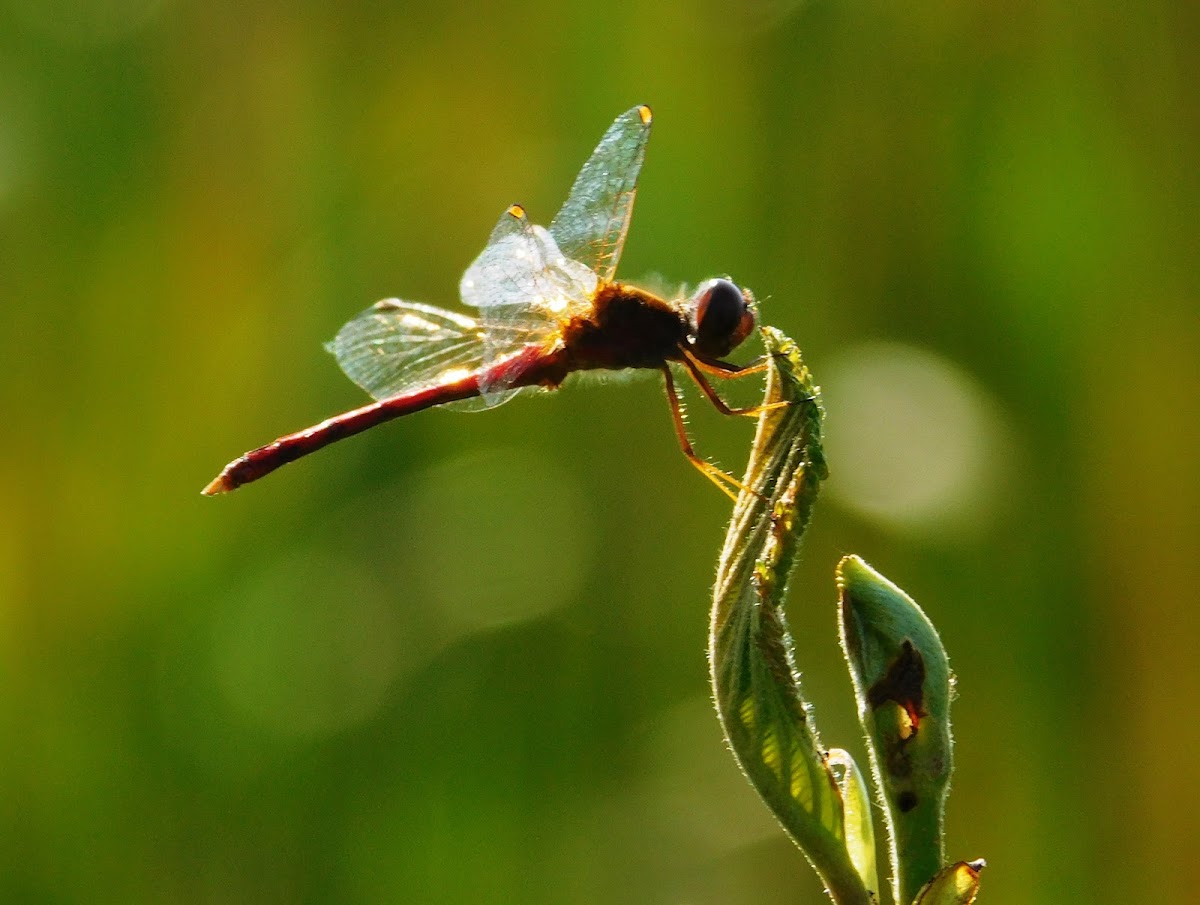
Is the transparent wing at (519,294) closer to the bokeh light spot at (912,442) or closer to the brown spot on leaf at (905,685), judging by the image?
the bokeh light spot at (912,442)

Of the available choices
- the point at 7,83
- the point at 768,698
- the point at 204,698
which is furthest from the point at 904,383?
the point at 7,83

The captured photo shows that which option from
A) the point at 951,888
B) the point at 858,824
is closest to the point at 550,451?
the point at 858,824

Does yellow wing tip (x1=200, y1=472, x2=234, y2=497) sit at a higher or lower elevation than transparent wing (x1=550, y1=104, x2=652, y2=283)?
lower

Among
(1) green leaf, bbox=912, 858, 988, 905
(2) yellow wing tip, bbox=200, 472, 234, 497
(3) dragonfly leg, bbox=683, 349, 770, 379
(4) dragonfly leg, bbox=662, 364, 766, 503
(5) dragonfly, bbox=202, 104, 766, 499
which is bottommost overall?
(1) green leaf, bbox=912, 858, 988, 905

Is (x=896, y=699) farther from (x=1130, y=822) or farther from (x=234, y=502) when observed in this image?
(x=234, y=502)

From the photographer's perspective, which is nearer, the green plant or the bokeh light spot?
the green plant

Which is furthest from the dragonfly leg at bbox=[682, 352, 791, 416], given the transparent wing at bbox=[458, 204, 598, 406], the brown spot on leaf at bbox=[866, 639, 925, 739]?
the brown spot on leaf at bbox=[866, 639, 925, 739]

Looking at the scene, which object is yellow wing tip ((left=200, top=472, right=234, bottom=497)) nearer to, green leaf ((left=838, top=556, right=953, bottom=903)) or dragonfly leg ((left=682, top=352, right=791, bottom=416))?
dragonfly leg ((left=682, top=352, right=791, bottom=416))
